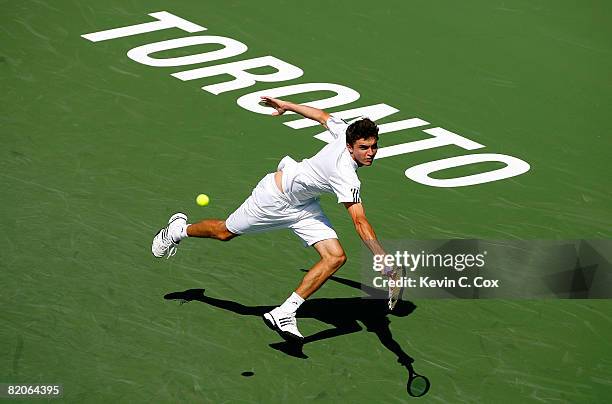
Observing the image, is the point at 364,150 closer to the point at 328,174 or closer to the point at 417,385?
the point at 328,174

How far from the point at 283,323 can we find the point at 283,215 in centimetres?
117

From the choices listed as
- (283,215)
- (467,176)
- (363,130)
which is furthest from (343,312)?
(467,176)

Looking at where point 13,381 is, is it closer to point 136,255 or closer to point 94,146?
point 136,255

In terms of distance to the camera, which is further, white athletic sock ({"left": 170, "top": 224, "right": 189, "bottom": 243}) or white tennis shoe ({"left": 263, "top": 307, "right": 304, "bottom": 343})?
white athletic sock ({"left": 170, "top": 224, "right": 189, "bottom": 243})

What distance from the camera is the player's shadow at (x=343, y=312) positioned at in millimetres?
13133

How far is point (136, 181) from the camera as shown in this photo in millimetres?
15969

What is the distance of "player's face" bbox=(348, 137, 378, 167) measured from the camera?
12.4 metres

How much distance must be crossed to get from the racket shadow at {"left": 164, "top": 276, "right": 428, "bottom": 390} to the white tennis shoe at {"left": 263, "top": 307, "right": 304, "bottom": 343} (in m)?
0.17

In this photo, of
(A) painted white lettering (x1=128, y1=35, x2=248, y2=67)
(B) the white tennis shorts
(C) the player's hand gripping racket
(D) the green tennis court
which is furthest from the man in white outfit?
(A) painted white lettering (x1=128, y1=35, x2=248, y2=67)

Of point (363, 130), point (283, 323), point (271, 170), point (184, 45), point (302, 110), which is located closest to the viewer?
point (363, 130)

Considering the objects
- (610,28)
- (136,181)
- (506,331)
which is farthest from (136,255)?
(610,28)

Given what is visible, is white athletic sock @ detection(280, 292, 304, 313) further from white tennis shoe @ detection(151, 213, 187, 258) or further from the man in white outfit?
white tennis shoe @ detection(151, 213, 187, 258)

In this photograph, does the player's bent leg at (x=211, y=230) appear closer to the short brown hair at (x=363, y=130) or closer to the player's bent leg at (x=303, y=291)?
the player's bent leg at (x=303, y=291)

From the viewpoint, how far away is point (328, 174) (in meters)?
12.7
